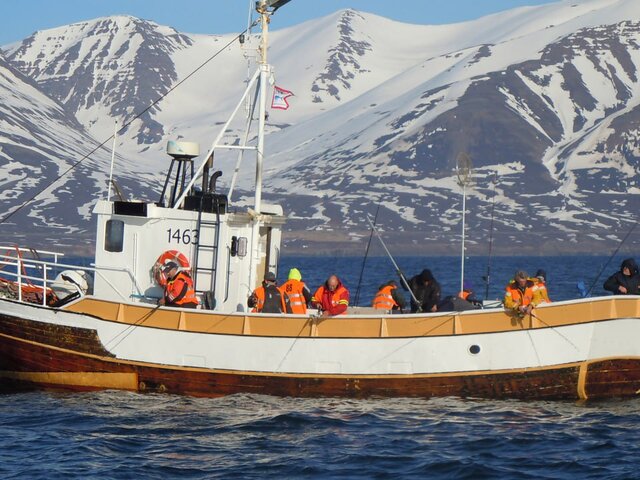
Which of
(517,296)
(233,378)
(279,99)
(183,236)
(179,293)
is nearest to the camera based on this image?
(517,296)

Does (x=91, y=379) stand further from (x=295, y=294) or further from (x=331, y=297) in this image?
(x=331, y=297)

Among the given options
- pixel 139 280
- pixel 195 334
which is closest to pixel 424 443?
pixel 195 334

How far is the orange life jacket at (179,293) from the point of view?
2256 cm

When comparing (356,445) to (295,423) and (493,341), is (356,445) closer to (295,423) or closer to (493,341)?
(295,423)

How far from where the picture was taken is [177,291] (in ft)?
74.0

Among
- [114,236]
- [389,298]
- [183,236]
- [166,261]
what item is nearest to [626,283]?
[389,298]

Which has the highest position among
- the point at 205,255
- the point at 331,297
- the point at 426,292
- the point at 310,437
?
the point at 205,255

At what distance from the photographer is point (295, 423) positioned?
20.0 metres

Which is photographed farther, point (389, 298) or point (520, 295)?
point (389, 298)

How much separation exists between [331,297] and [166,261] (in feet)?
11.8

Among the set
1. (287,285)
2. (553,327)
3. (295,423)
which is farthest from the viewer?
(287,285)

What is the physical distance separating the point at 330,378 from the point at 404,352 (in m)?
1.43

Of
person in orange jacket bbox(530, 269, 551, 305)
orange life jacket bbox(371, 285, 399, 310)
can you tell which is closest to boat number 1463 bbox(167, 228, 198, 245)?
orange life jacket bbox(371, 285, 399, 310)

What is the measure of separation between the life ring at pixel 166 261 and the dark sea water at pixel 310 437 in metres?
2.56
